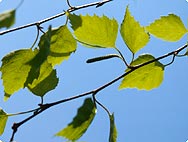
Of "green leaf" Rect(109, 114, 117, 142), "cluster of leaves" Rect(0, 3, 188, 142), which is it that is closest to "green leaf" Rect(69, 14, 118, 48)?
"cluster of leaves" Rect(0, 3, 188, 142)

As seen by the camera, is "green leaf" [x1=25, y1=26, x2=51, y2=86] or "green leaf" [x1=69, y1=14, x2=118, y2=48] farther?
"green leaf" [x1=69, y1=14, x2=118, y2=48]

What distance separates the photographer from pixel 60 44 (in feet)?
1.80

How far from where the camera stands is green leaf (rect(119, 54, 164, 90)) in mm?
588

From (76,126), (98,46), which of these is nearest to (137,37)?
(98,46)

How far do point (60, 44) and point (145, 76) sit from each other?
0.48 ft

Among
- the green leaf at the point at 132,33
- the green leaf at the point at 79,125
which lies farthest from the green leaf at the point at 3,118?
the green leaf at the point at 132,33

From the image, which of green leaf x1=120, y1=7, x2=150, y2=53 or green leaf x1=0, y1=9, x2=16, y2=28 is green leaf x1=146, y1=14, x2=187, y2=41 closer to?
green leaf x1=120, y1=7, x2=150, y2=53

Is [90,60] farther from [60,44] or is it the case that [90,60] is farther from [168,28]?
[168,28]

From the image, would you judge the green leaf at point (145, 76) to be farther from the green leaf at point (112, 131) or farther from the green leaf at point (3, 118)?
the green leaf at point (3, 118)

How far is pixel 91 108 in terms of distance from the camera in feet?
1.80

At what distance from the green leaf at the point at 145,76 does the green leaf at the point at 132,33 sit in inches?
1.1

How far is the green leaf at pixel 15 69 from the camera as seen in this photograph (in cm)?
55

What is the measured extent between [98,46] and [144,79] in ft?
0.29

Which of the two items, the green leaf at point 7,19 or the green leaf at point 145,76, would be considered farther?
the green leaf at point 145,76
